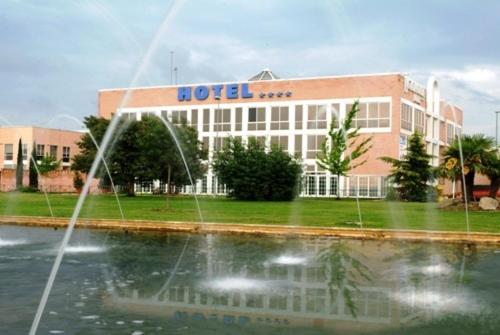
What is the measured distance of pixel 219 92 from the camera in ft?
220

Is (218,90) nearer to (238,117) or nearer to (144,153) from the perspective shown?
(238,117)

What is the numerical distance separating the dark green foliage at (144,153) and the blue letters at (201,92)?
47.2 feet

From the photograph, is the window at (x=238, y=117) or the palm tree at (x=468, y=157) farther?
the window at (x=238, y=117)

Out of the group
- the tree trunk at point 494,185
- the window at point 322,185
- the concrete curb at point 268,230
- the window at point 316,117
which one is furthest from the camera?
the window at point 316,117

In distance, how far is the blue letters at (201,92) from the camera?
6800cm

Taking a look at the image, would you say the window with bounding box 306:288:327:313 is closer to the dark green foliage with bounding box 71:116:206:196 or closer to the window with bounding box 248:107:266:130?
the dark green foliage with bounding box 71:116:206:196

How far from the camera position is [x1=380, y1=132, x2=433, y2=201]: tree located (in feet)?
162

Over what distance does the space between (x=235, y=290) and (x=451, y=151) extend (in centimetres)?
2393

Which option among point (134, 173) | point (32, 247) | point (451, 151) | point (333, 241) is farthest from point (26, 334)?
point (134, 173)

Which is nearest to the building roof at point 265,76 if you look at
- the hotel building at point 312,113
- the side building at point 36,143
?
the hotel building at point 312,113

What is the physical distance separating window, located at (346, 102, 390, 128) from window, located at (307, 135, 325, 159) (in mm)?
4225

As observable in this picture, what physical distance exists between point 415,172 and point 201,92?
27534mm

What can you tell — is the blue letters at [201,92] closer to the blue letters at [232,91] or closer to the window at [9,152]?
the blue letters at [232,91]

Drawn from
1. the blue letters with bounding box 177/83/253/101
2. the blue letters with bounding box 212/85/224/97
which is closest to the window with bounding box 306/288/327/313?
the blue letters with bounding box 177/83/253/101
